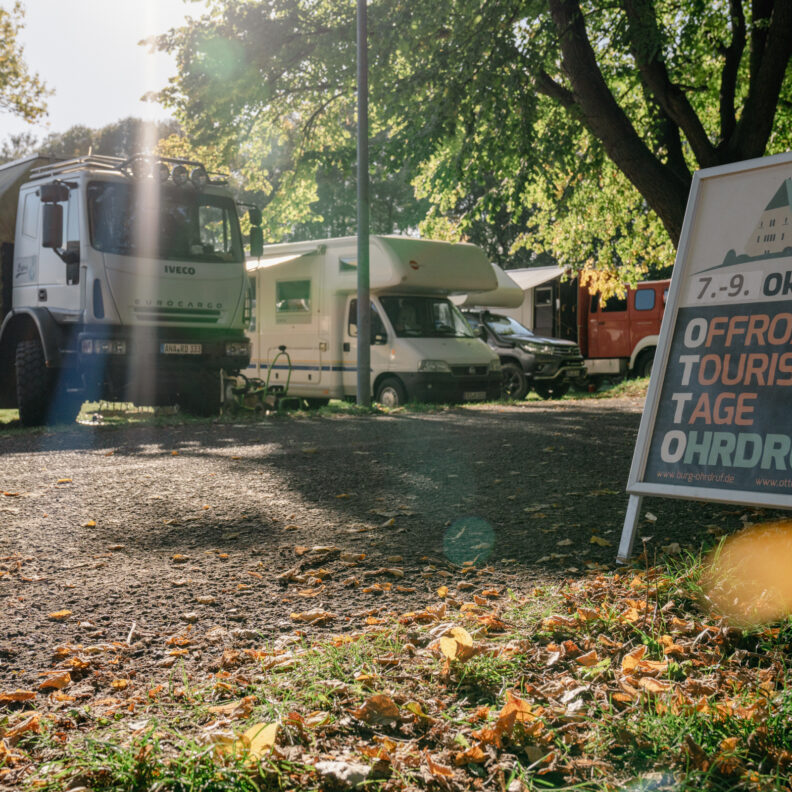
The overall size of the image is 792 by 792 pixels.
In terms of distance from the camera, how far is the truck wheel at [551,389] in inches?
761

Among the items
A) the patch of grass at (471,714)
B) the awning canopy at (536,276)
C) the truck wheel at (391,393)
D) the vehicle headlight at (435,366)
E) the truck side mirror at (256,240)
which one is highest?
the awning canopy at (536,276)

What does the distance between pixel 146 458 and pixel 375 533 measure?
3.66 meters

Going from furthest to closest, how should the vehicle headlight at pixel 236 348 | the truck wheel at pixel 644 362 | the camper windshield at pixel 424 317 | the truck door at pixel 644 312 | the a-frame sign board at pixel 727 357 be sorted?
the truck wheel at pixel 644 362 < the truck door at pixel 644 312 < the camper windshield at pixel 424 317 < the vehicle headlight at pixel 236 348 < the a-frame sign board at pixel 727 357

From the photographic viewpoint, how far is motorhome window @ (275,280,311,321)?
1623 cm

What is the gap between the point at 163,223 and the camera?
461 inches

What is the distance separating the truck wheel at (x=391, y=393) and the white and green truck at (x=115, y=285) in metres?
3.37

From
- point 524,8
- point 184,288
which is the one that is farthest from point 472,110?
point 184,288

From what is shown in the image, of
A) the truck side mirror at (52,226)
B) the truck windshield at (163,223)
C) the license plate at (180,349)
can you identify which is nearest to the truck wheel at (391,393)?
the truck windshield at (163,223)

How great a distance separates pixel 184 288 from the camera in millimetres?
11891

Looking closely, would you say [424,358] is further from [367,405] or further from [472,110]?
[472,110]

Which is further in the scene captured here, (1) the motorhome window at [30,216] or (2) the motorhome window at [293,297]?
(2) the motorhome window at [293,297]

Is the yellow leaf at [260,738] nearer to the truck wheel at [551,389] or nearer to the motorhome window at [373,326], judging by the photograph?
the motorhome window at [373,326]

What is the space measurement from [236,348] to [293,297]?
4224 millimetres

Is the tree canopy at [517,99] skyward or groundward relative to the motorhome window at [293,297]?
skyward
